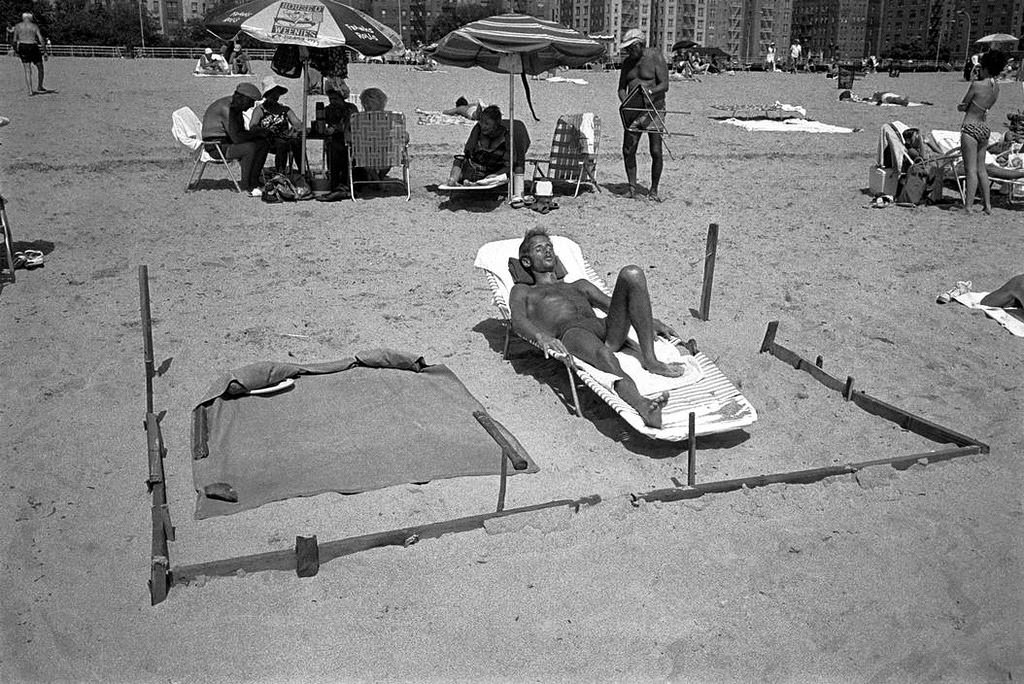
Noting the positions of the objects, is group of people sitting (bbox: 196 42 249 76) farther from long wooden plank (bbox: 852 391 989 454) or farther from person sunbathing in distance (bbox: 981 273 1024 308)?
long wooden plank (bbox: 852 391 989 454)

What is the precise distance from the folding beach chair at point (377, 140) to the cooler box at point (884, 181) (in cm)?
538

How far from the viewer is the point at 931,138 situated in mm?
10961

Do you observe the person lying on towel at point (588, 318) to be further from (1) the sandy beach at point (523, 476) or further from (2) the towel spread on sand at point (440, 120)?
(2) the towel spread on sand at point (440, 120)

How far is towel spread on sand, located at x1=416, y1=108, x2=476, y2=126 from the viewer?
50.1ft

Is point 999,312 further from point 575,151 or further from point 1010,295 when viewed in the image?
point 575,151

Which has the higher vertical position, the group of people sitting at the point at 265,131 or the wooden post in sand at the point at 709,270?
the group of people sitting at the point at 265,131

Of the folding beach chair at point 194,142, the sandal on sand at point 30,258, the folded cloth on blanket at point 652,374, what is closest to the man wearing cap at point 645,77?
the folding beach chair at point 194,142

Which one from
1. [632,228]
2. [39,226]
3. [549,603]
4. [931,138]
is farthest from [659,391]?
[931,138]

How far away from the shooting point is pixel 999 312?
251 inches

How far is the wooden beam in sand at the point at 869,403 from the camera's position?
4.39 m

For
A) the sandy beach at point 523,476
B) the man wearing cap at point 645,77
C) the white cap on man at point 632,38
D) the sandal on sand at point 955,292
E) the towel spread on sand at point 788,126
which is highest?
the white cap on man at point 632,38

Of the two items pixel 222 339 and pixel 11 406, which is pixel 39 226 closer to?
pixel 222 339

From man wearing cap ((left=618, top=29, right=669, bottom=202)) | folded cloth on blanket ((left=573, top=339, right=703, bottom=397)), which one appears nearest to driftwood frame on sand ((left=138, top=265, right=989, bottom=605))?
folded cloth on blanket ((left=573, top=339, right=703, bottom=397))

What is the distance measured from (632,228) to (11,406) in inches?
226
